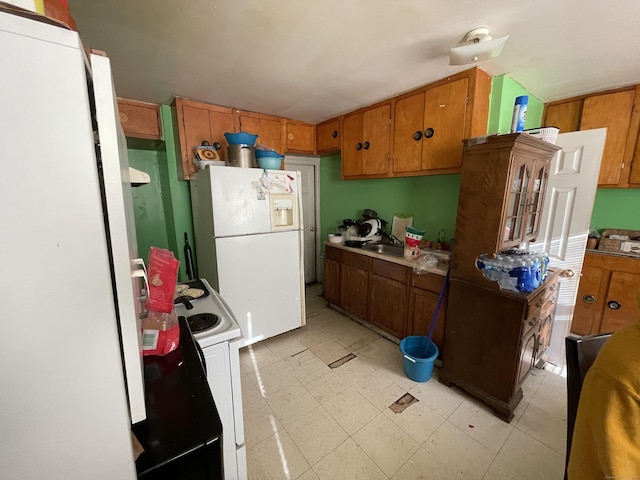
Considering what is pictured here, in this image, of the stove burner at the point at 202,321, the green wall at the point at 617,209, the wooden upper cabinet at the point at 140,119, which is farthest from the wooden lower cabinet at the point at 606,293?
the wooden upper cabinet at the point at 140,119

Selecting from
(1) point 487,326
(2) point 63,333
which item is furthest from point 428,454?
(2) point 63,333

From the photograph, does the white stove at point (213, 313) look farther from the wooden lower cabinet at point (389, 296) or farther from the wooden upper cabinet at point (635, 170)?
the wooden upper cabinet at point (635, 170)

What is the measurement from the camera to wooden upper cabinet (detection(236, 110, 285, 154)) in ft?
8.94

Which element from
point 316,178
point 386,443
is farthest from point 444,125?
point 386,443

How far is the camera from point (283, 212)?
2424mm

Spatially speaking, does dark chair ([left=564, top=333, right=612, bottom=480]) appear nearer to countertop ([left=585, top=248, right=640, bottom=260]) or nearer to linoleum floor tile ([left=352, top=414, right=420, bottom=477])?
linoleum floor tile ([left=352, top=414, right=420, bottom=477])

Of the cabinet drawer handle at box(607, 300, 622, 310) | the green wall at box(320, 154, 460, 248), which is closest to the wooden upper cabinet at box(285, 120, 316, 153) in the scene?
the green wall at box(320, 154, 460, 248)

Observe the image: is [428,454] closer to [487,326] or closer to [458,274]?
[487,326]

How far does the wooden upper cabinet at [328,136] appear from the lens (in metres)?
3.01

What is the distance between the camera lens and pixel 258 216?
2252 millimetres

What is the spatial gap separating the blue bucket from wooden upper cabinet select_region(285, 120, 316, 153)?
7.95 feet

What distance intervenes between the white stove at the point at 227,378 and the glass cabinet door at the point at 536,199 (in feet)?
6.98

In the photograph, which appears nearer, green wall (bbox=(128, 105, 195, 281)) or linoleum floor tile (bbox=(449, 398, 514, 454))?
linoleum floor tile (bbox=(449, 398, 514, 454))

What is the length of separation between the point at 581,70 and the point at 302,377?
3.05 metres
